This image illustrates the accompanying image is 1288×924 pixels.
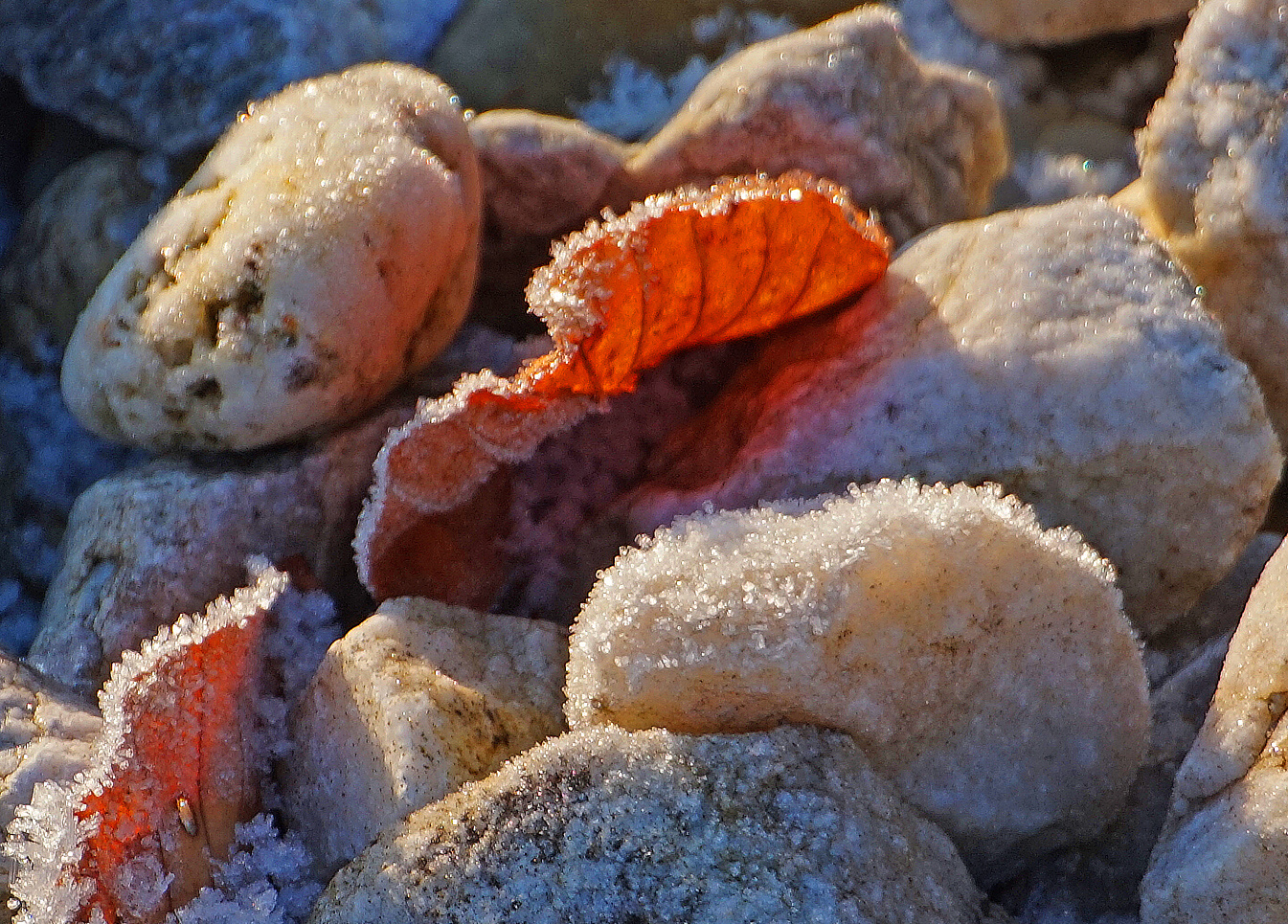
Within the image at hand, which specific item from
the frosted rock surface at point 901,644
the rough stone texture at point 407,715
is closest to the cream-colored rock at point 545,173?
the rough stone texture at point 407,715

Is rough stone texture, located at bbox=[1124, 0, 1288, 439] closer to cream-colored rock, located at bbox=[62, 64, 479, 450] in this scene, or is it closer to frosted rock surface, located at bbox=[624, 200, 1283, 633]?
frosted rock surface, located at bbox=[624, 200, 1283, 633]

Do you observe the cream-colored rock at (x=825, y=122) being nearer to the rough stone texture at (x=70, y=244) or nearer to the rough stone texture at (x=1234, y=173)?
the rough stone texture at (x=1234, y=173)

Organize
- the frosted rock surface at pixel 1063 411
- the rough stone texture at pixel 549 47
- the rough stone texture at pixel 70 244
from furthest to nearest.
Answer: the rough stone texture at pixel 549 47 → the rough stone texture at pixel 70 244 → the frosted rock surface at pixel 1063 411

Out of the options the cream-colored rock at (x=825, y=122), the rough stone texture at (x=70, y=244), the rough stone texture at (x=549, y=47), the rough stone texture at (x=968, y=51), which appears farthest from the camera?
the rough stone texture at (x=968, y=51)

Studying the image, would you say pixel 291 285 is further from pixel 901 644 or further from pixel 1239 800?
pixel 1239 800

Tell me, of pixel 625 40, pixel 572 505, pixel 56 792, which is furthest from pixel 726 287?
pixel 625 40

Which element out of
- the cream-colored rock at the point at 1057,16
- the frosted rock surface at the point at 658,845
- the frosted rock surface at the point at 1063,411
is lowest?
the frosted rock surface at the point at 658,845

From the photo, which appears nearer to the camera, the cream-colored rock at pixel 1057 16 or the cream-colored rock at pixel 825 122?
the cream-colored rock at pixel 825 122
